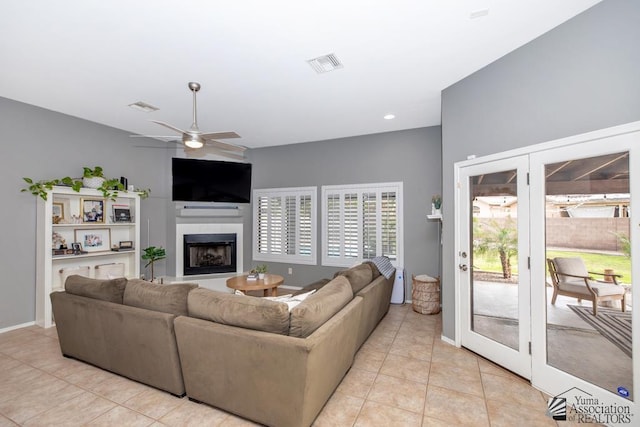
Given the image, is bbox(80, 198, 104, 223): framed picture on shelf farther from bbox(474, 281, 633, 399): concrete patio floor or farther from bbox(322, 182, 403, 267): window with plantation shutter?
bbox(474, 281, 633, 399): concrete patio floor

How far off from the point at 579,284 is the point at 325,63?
2981 mm

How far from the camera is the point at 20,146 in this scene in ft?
12.6

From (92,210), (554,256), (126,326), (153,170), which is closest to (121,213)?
(92,210)

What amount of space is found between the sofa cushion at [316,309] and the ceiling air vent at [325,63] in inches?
86.1

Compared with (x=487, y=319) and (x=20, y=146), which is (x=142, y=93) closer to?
(x=20, y=146)

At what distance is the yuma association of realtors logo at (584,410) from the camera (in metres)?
1.94

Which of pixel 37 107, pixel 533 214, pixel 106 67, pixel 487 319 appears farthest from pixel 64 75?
pixel 487 319

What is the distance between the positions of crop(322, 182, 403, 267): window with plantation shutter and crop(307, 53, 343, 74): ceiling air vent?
2.64m

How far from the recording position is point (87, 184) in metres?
4.29

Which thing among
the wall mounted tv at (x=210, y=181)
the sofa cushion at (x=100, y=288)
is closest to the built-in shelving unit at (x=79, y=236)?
the wall mounted tv at (x=210, y=181)

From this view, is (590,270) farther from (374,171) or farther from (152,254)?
(152,254)

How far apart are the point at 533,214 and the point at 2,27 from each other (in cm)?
477

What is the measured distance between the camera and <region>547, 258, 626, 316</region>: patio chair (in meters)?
2.07

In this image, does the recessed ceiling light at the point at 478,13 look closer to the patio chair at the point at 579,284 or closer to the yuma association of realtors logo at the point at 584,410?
the patio chair at the point at 579,284
